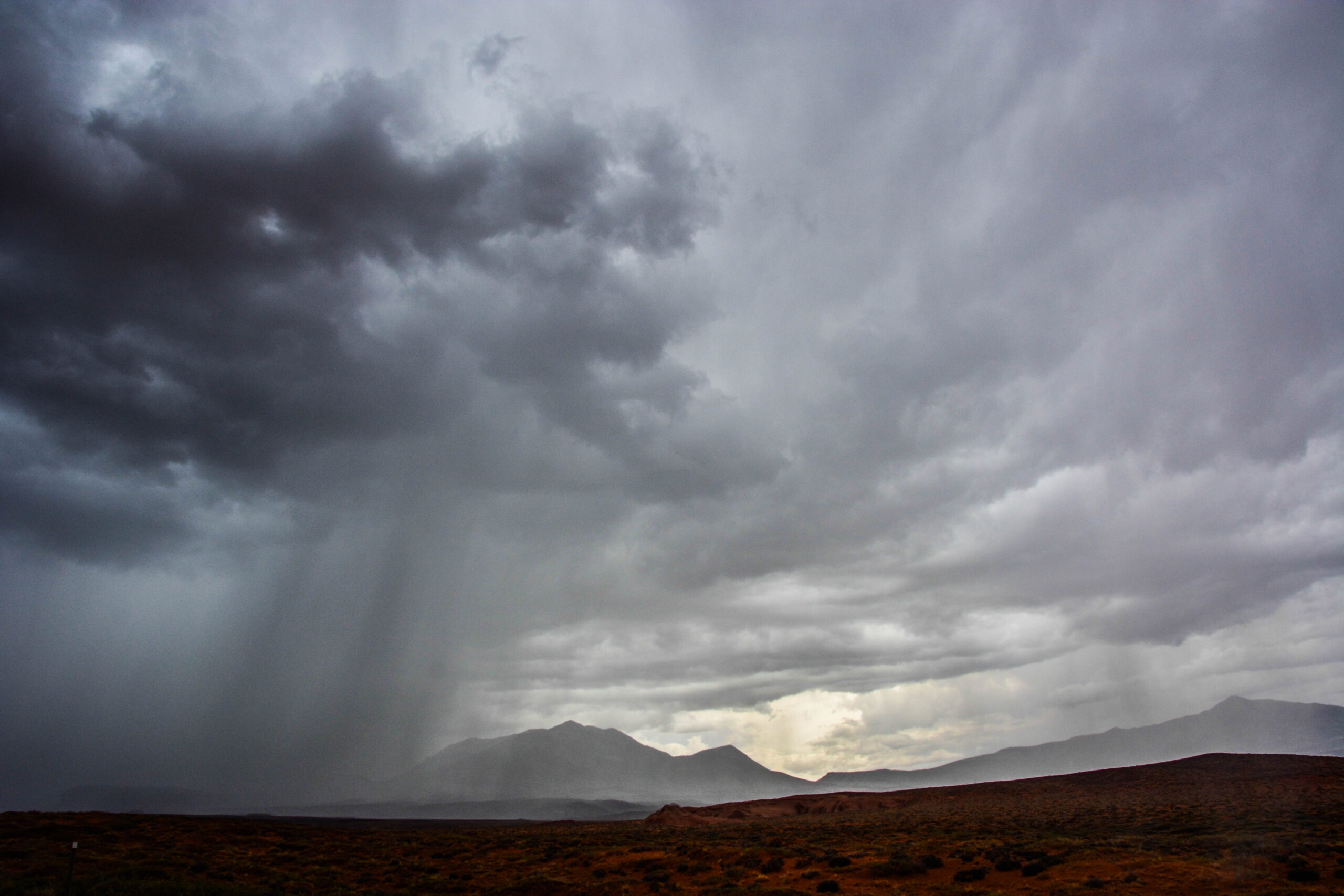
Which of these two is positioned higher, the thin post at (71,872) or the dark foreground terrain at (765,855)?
the thin post at (71,872)

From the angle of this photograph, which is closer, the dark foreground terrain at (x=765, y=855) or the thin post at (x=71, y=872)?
the thin post at (x=71, y=872)

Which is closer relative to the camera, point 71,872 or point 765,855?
point 71,872

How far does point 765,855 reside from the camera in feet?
151

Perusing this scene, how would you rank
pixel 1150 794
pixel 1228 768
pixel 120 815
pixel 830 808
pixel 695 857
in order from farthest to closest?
pixel 830 808, pixel 1228 768, pixel 1150 794, pixel 120 815, pixel 695 857

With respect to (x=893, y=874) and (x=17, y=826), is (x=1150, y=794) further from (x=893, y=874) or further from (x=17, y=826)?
(x=17, y=826)

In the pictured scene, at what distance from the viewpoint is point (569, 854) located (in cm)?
5125

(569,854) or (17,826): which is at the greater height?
(17,826)

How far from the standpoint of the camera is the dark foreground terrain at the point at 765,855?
32688 mm

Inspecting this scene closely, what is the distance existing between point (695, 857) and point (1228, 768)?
10512 cm

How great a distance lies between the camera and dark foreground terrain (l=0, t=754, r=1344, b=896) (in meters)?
32.7

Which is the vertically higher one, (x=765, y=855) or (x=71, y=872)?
(x=71, y=872)

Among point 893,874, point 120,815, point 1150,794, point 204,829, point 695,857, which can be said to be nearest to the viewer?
point 893,874

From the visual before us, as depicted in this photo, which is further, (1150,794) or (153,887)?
(1150,794)

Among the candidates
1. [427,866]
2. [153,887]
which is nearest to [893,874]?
[427,866]
